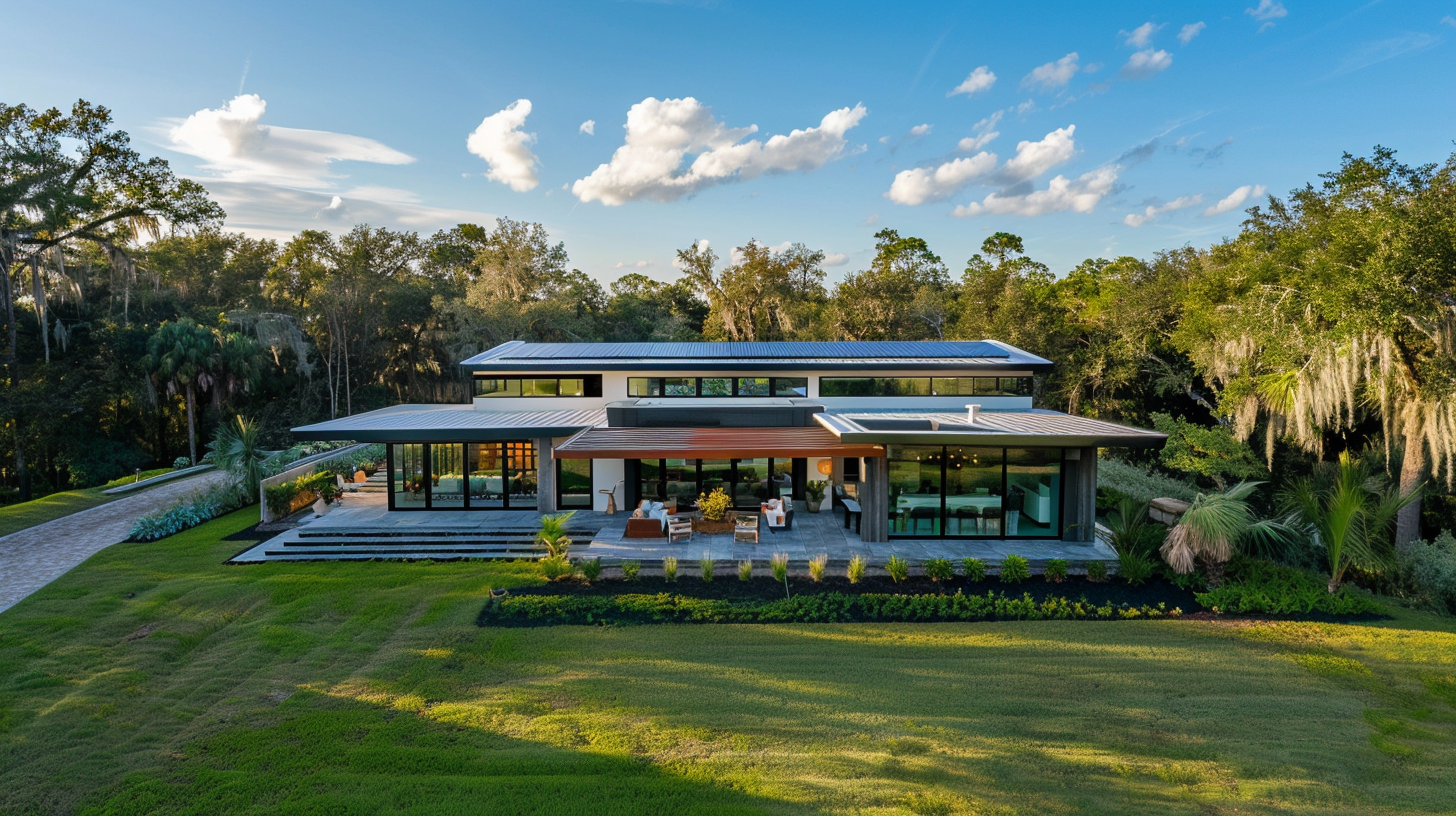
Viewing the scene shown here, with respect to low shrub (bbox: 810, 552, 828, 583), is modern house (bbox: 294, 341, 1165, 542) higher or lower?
higher

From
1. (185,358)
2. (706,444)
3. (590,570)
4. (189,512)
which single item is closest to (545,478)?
(706,444)

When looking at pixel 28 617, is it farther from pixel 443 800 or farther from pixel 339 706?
pixel 443 800

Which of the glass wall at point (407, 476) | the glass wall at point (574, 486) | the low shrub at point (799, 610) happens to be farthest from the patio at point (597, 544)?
the low shrub at point (799, 610)

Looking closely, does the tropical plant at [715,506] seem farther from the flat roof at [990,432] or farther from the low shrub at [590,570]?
the low shrub at [590,570]

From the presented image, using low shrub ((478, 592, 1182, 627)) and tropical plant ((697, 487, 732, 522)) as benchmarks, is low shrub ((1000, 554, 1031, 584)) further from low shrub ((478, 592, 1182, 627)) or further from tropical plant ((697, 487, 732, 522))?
tropical plant ((697, 487, 732, 522))

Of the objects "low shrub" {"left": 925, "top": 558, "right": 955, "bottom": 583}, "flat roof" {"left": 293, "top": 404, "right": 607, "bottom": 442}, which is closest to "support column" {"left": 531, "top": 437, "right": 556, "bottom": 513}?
"flat roof" {"left": 293, "top": 404, "right": 607, "bottom": 442}
